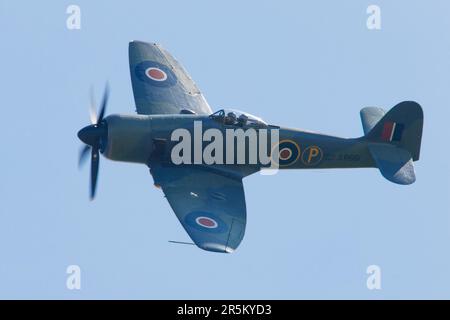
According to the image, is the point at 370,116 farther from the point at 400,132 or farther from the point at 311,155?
the point at 311,155

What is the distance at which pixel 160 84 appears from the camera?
36688 mm

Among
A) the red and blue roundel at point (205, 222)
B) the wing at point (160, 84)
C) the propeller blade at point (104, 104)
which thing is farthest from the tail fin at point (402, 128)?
the propeller blade at point (104, 104)

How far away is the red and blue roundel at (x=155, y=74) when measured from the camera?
121ft

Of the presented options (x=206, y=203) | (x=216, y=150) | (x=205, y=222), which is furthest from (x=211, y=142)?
(x=205, y=222)

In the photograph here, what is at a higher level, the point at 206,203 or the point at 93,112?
the point at 93,112

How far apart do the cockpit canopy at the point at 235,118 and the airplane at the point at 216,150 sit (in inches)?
0.9

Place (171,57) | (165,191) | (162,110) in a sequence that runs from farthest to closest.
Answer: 1. (171,57)
2. (162,110)
3. (165,191)

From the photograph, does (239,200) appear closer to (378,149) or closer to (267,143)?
(267,143)

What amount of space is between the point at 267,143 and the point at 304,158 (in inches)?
40.7

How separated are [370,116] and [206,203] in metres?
5.47

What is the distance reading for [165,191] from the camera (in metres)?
33.3

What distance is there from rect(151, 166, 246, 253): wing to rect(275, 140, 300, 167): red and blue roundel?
3.74ft

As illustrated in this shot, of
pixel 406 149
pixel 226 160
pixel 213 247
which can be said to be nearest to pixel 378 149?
pixel 406 149

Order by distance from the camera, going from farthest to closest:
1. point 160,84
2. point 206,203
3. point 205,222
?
point 160,84, point 206,203, point 205,222
